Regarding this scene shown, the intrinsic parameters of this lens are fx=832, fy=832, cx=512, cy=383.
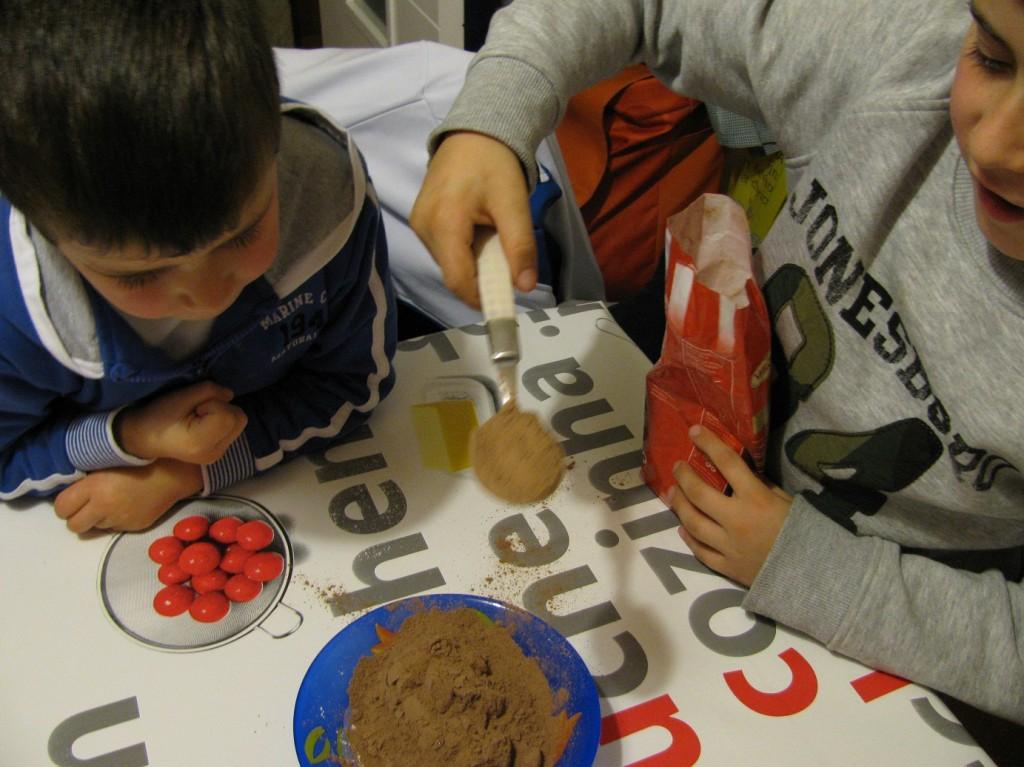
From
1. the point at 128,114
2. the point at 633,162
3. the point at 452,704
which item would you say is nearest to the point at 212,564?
the point at 452,704

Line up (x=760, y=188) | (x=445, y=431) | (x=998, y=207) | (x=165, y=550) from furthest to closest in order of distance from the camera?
(x=760, y=188) → (x=445, y=431) → (x=165, y=550) → (x=998, y=207)

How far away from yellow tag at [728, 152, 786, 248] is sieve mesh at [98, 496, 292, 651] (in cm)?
74

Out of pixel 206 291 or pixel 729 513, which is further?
pixel 729 513

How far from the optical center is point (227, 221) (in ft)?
1.61

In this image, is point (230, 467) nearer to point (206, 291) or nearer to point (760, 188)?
point (206, 291)

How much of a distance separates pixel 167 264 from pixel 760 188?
0.85m

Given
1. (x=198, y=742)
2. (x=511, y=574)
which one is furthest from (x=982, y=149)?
(x=198, y=742)

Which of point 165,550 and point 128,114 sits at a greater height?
point 128,114

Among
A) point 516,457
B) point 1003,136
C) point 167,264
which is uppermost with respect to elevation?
point 1003,136

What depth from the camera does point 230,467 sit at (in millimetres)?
676

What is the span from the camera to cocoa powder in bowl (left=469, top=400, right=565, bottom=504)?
1.78 feet

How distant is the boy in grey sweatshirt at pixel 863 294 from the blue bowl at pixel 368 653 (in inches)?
→ 6.6

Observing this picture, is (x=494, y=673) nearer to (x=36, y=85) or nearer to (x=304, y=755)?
(x=304, y=755)

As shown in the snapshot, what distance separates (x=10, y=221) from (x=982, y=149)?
0.60 meters
